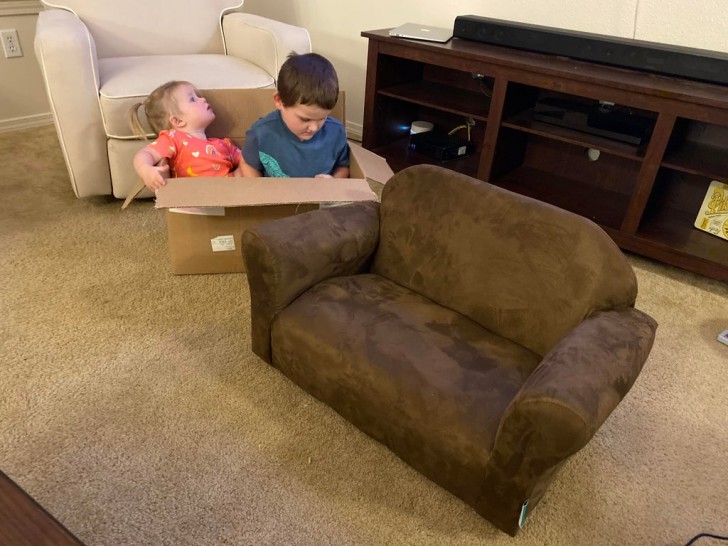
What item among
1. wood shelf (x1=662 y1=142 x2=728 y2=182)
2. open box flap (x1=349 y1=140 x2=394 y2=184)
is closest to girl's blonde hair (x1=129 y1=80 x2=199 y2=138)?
open box flap (x1=349 y1=140 x2=394 y2=184)

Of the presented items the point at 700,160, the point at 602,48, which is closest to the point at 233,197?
the point at 602,48

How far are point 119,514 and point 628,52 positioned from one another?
2084mm

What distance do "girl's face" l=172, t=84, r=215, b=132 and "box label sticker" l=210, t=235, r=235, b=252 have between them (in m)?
0.42

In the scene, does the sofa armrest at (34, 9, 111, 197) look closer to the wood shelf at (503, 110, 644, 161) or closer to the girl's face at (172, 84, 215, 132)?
the girl's face at (172, 84, 215, 132)

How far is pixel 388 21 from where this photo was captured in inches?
110

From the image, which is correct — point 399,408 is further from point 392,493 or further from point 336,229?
point 336,229

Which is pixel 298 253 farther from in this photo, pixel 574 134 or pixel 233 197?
pixel 574 134

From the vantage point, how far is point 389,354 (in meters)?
1.23

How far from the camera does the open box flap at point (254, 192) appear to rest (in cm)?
147

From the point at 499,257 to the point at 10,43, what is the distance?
105 inches

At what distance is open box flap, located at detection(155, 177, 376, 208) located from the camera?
1466 mm

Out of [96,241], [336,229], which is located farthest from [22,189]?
[336,229]

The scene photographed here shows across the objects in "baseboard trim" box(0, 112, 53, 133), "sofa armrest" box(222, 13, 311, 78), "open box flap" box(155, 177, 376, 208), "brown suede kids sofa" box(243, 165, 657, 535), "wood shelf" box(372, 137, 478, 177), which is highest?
"sofa armrest" box(222, 13, 311, 78)

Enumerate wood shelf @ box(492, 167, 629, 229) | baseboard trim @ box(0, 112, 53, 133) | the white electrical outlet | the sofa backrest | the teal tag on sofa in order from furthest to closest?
baseboard trim @ box(0, 112, 53, 133)
the white electrical outlet
wood shelf @ box(492, 167, 629, 229)
the sofa backrest
the teal tag on sofa
